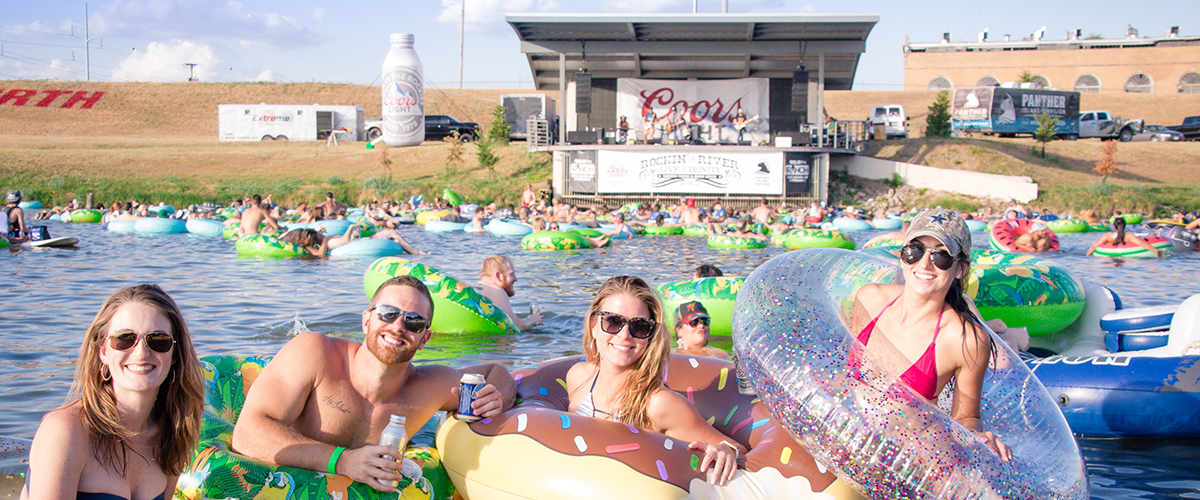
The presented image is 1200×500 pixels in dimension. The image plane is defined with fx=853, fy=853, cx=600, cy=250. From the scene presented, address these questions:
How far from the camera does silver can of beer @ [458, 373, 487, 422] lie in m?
3.10

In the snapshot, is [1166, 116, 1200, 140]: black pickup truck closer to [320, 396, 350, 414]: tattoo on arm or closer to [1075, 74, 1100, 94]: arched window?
[1075, 74, 1100, 94]: arched window

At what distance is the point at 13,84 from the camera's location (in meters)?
55.0

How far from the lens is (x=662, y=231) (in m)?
19.3

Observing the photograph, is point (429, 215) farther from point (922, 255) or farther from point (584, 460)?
point (922, 255)

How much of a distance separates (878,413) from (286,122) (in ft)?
133

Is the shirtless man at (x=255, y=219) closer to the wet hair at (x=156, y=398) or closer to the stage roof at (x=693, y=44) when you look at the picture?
the stage roof at (x=693, y=44)

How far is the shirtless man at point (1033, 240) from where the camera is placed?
14.1 metres

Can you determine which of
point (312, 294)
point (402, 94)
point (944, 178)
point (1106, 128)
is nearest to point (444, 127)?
point (402, 94)

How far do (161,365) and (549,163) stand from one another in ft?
89.0

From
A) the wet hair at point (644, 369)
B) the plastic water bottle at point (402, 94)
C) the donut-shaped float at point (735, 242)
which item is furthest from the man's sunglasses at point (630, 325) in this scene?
the plastic water bottle at point (402, 94)

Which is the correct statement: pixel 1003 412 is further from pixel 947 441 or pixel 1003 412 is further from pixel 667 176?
pixel 667 176

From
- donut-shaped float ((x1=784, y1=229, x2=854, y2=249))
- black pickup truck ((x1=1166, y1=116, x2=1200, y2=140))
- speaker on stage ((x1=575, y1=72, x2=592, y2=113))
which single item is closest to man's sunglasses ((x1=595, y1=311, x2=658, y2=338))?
donut-shaped float ((x1=784, y1=229, x2=854, y2=249))

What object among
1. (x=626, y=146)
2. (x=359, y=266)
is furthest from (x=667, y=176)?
(x=359, y=266)

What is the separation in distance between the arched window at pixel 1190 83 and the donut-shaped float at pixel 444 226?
57978 mm
